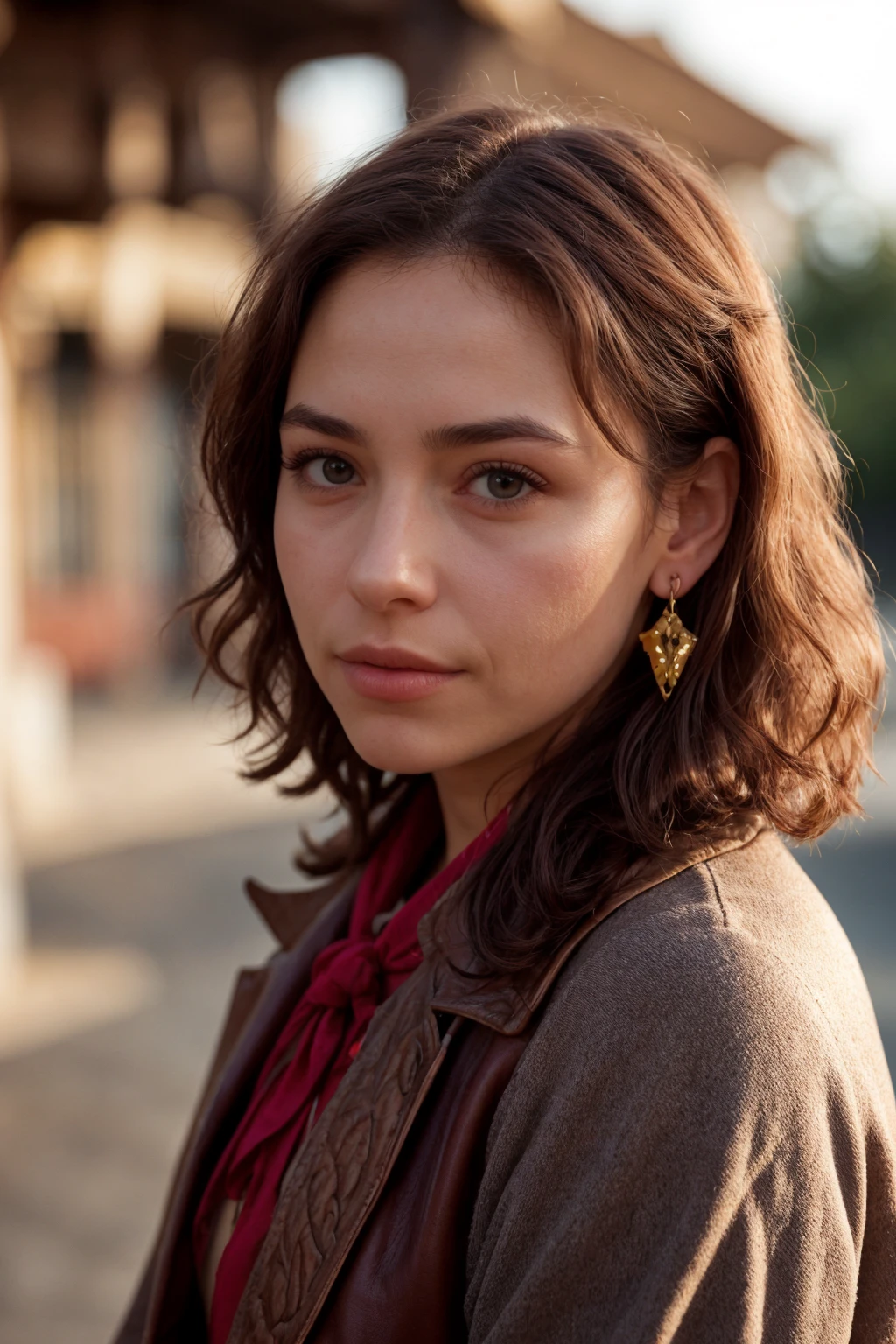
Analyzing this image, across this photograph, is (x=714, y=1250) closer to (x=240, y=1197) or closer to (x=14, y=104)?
(x=240, y=1197)

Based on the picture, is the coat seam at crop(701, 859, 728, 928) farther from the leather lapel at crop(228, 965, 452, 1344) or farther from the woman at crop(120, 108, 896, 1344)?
the leather lapel at crop(228, 965, 452, 1344)

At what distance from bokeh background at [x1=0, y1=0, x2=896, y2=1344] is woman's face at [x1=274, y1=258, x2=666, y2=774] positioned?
47cm

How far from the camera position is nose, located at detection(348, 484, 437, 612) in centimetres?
122

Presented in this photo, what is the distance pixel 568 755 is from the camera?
137cm

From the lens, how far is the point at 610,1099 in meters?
1.03

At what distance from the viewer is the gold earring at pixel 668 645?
4.45 ft

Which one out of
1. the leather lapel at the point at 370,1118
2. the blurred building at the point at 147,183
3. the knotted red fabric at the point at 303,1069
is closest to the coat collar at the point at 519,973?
the leather lapel at the point at 370,1118

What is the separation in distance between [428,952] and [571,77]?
4543 millimetres

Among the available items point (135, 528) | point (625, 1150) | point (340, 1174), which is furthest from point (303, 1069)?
point (135, 528)

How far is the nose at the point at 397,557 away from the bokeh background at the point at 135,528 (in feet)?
1.96

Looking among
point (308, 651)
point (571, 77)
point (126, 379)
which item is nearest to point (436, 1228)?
point (308, 651)

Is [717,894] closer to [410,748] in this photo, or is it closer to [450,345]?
[410,748]

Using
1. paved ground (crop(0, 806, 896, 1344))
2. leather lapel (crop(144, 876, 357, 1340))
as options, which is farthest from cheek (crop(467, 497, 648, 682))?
leather lapel (crop(144, 876, 357, 1340))

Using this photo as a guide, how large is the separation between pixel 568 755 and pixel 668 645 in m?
0.16
